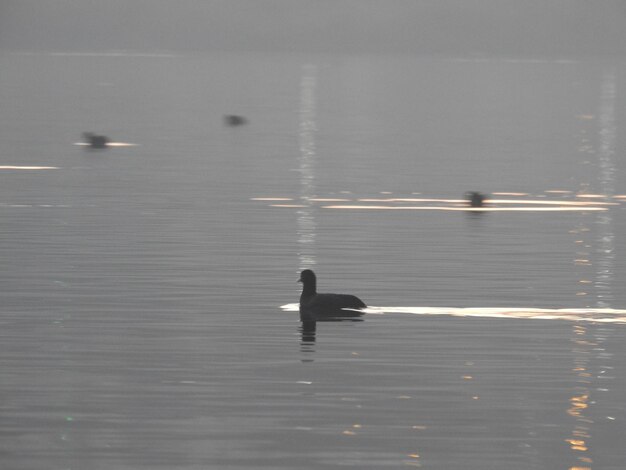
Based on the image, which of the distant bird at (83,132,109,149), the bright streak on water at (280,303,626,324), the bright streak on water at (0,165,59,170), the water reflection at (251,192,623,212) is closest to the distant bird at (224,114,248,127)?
the distant bird at (83,132,109,149)

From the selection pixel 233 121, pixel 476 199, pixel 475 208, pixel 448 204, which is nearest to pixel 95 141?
pixel 233 121

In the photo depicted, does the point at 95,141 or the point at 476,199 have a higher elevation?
the point at 95,141

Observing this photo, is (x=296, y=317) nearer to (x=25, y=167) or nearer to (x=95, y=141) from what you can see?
(x=25, y=167)

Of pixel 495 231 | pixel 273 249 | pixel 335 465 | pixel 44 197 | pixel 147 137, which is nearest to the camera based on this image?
pixel 335 465

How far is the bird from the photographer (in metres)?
32.8

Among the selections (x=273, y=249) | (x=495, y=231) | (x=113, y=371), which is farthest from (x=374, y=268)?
(x=113, y=371)

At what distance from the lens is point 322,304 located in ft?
108

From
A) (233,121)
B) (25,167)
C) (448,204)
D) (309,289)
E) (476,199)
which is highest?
(233,121)

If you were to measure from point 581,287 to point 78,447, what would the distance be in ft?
57.4

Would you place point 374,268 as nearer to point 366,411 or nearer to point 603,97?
point 366,411

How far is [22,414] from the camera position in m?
24.4

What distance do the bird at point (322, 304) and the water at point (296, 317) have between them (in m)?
0.50

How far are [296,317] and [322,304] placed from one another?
0.62m

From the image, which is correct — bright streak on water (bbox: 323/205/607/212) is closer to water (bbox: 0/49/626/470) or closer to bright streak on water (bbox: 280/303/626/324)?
water (bbox: 0/49/626/470)
